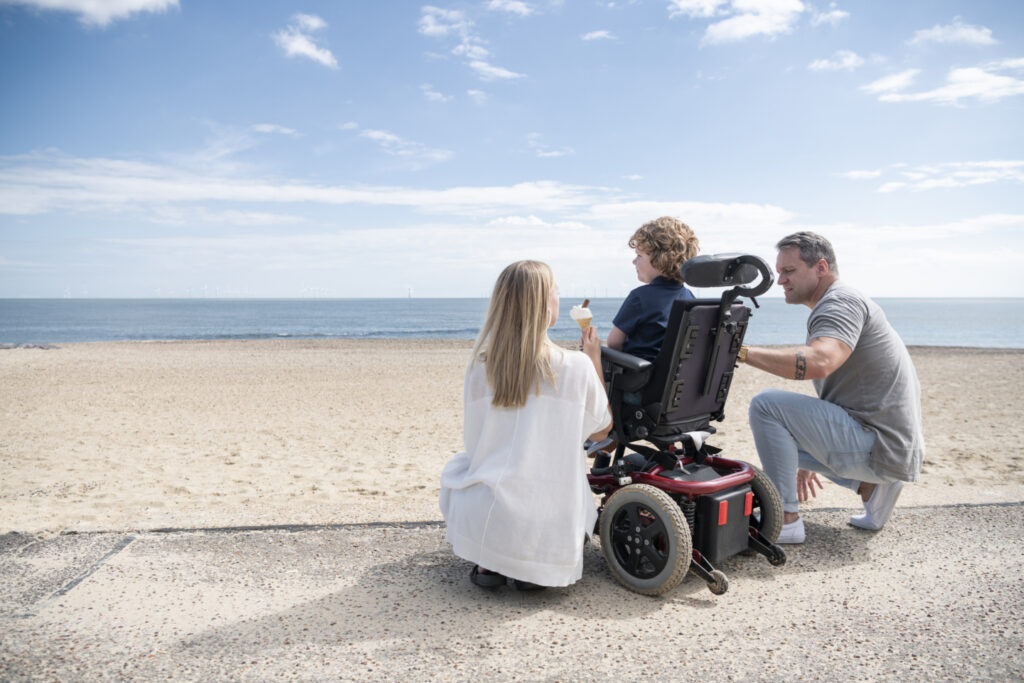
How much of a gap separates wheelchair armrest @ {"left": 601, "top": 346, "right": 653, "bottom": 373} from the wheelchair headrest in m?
0.45

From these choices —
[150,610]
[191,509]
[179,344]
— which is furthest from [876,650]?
[179,344]

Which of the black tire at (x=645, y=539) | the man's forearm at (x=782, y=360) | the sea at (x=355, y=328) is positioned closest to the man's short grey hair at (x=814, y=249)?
the man's forearm at (x=782, y=360)

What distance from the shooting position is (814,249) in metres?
4.08

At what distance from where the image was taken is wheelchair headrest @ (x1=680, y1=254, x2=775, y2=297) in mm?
3211

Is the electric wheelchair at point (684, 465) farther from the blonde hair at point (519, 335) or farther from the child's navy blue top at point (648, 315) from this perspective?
the blonde hair at point (519, 335)

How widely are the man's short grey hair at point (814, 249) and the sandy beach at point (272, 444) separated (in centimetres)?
189

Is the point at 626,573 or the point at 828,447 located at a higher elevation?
the point at 828,447

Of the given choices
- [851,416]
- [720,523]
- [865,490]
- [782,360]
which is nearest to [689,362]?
[782,360]

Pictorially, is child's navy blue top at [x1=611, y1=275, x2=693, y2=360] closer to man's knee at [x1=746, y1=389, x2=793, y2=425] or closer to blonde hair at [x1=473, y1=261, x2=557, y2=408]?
blonde hair at [x1=473, y1=261, x2=557, y2=408]

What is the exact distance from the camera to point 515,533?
314 cm

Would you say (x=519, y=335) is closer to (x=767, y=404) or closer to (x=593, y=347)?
(x=593, y=347)

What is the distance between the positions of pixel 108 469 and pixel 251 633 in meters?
4.07

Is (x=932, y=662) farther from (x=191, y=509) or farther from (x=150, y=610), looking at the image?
(x=191, y=509)

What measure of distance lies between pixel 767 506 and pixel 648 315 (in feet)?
3.97
